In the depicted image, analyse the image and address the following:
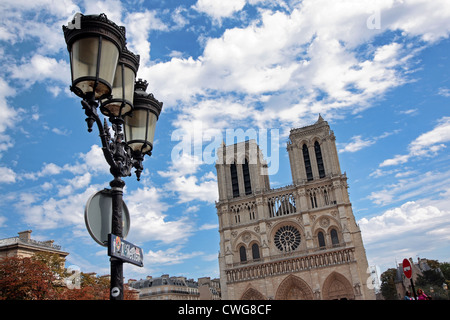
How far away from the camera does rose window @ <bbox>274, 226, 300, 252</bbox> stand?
161 ft

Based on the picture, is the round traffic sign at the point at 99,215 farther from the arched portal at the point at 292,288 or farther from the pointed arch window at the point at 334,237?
the pointed arch window at the point at 334,237

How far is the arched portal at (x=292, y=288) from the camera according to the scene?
152ft

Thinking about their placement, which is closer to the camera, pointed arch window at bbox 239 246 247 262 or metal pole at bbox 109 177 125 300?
metal pole at bbox 109 177 125 300

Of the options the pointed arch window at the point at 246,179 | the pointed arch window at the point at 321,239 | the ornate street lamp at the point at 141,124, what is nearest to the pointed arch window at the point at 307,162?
the pointed arch window at the point at 321,239

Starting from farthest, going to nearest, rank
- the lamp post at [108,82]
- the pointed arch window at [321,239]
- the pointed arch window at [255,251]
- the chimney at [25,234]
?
1. the pointed arch window at [255,251]
2. the pointed arch window at [321,239]
3. the chimney at [25,234]
4. the lamp post at [108,82]

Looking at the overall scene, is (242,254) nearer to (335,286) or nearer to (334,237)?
(334,237)

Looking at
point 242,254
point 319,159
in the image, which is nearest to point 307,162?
point 319,159

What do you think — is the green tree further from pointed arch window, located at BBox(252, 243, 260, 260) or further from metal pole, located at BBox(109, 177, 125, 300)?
pointed arch window, located at BBox(252, 243, 260, 260)

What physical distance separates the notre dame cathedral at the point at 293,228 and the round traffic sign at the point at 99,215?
43213 millimetres

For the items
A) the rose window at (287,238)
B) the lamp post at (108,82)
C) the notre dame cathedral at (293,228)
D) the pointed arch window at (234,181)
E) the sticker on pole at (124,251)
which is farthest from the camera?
the pointed arch window at (234,181)

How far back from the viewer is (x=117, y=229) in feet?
14.5

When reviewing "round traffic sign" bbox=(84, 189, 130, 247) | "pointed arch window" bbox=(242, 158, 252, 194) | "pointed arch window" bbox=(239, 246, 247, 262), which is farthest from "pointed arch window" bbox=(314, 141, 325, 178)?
"round traffic sign" bbox=(84, 189, 130, 247)

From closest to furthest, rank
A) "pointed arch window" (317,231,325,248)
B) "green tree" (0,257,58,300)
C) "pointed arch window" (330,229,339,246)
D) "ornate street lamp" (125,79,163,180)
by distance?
1. "ornate street lamp" (125,79,163,180)
2. "green tree" (0,257,58,300)
3. "pointed arch window" (330,229,339,246)
4. "pointed arch window" (317,231,325,248)

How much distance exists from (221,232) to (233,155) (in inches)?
395
